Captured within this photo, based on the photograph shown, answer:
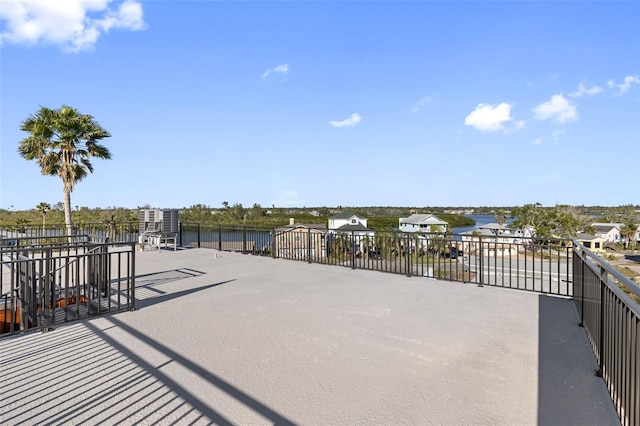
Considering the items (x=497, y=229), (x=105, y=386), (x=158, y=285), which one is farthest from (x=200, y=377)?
(x=497, y=229)

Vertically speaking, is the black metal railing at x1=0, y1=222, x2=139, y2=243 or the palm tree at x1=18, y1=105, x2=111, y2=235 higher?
the palm tree at x1=18, y1=105, x2=111, y2=235

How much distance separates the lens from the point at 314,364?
2.54 meters

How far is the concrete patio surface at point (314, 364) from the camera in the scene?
6.26 ft

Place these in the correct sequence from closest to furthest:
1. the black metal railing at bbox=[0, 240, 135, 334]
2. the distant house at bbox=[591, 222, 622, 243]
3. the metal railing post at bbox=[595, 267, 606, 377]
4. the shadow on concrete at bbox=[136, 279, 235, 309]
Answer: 1. the metal railing post at bbox=[595, 267, 606, 377]
2. the black metal railing at bbox=[0, 240, 135, 334]
3. the shadow on concrete at bbox=[136, 279, 235, 309]
4. the distant house at bbox=[591, 222, 622, 243]

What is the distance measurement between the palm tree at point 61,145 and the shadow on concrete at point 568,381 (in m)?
12.2

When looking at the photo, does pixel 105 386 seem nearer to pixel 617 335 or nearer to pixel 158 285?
pixel 617 335

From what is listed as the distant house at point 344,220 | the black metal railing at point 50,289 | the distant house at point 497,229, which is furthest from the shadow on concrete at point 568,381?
the distant house at point 344,220

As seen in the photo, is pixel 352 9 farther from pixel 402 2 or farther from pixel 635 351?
pixel 635 351

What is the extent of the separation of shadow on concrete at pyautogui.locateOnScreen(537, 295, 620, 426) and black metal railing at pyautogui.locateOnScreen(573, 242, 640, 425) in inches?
2.4

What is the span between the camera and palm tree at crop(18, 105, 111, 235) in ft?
34.1

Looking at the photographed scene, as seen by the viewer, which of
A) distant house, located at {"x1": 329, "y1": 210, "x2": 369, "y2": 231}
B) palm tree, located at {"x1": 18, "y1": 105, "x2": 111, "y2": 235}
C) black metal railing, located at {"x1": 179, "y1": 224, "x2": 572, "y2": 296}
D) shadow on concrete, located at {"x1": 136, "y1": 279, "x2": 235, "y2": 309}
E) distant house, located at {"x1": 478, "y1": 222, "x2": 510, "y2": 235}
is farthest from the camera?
distant house, located at {"x1": 329, "y1": 210, "x2": 369, "y2": 231}

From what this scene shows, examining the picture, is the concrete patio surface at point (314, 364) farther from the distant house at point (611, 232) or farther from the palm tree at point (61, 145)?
the distant house at point (611, 232)

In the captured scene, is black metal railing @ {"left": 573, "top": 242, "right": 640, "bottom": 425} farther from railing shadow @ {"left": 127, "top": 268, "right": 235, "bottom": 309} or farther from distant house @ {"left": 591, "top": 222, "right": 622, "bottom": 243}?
distant house @ {"left": 591, "top": 222, "right": 622, "bottom": 243}

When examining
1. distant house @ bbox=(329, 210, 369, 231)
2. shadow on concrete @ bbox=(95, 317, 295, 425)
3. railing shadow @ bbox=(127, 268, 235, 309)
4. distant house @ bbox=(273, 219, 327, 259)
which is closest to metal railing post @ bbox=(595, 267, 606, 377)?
shadow on concrete @ bbox=(95, 317, 295, 425)
